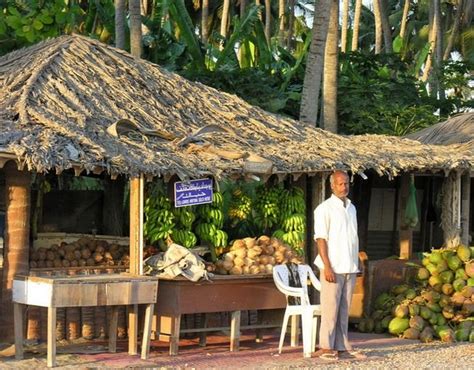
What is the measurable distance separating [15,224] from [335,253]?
129 inches

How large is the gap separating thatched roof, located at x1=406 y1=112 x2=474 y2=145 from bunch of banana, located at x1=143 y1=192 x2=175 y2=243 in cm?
660

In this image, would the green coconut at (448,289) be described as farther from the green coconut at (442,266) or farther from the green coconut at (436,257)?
the green coconut at (436,257)

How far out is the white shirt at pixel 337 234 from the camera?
9.73m

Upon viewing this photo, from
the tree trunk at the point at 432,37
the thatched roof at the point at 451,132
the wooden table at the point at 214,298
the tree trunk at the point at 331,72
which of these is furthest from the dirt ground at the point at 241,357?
the tree trunk at the point at 432,37

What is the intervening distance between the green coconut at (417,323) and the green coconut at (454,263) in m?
0.88

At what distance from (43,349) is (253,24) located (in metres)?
12.5

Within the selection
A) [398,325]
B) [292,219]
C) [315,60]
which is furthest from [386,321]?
[315,60]

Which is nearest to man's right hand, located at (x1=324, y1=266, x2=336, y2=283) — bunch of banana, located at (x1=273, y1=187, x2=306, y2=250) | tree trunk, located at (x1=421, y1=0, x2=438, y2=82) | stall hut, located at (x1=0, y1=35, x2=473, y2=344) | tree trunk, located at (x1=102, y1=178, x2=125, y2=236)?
stall hut, located at (x1=0, y1=35, x2=473, y2=344)

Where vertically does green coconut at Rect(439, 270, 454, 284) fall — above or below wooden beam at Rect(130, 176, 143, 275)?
below

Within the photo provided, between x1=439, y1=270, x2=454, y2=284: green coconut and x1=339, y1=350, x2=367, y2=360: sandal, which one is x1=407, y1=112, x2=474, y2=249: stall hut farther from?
x1=339, y1=350, x2=367, y2=360: sandal

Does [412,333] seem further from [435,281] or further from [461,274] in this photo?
[461,274]

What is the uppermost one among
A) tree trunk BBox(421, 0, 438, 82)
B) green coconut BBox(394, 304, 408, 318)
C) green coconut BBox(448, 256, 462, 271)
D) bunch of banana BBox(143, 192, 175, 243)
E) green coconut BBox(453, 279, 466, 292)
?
tree trunk BBox(421, 0, 438, 82)

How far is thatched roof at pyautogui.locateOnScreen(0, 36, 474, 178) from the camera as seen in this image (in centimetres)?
995

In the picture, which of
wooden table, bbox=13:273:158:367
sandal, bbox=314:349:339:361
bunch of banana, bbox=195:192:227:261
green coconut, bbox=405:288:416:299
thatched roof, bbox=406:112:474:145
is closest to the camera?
wooden table, bbox=13:273:158:367
